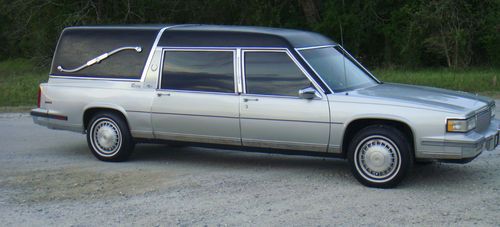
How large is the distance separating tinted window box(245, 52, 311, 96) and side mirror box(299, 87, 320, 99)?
14cm

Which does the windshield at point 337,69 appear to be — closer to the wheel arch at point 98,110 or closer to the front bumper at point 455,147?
the front bumper at point 455,147

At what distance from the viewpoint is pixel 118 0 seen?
3028 cm

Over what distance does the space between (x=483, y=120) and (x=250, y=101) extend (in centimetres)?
243

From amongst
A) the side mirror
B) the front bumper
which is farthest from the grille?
the side mirror

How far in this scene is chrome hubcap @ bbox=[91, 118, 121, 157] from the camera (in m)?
8.70

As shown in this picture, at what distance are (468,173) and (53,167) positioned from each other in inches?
186

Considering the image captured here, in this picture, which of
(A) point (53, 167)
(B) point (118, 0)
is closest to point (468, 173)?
(A) point (53, 167)

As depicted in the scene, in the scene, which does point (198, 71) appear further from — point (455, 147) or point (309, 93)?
point (455, 147)

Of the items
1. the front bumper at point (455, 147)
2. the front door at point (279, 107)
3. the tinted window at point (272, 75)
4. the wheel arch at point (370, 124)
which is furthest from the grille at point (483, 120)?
the tinted window at point (272, 75)

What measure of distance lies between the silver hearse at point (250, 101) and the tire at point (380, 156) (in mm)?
10

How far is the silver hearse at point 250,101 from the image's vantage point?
721cm

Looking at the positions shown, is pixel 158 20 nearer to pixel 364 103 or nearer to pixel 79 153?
pixel 79 153

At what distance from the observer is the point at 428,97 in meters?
7.59

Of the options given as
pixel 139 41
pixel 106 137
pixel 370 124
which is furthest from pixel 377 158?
pixel 106 137
